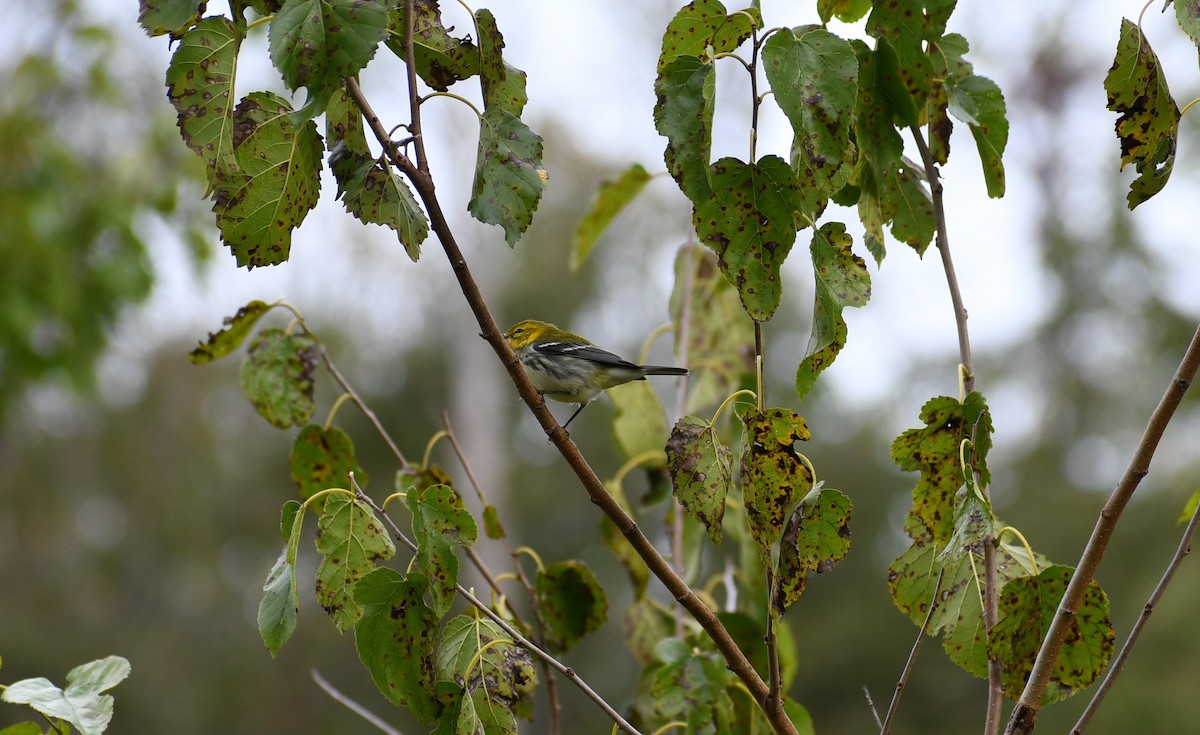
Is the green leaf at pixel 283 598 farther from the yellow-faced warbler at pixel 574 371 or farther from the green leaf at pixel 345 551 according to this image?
the yellow-faced warbler at pixel 574 371

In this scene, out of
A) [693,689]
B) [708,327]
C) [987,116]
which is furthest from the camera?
[708,327]

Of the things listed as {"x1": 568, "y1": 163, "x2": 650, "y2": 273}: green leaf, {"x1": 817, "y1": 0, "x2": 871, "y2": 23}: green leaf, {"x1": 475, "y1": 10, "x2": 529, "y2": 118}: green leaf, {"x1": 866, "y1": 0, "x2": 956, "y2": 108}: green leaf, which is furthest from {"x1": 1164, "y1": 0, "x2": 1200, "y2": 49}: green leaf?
{"x1": 568, "y1": 163, "x2": 650, "y2": 273}: green leaf

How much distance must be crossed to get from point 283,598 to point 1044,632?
881 millimetres

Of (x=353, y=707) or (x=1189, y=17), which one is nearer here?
(x=1189, y=17)

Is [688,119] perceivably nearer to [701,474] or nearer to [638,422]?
[701,474]

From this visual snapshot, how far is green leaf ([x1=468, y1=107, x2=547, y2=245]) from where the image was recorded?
1.18 m

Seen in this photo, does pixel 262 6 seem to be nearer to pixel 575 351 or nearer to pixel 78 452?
pixel 575 351

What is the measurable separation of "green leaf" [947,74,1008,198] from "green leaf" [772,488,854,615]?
49 centimetres

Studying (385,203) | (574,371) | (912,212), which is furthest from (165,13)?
(574,371)

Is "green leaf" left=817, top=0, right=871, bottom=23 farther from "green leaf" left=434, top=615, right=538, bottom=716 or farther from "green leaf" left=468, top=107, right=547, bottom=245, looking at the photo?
"green leaf" left=434, top=615, right=538, bottom=716

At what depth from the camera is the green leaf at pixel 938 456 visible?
1287 mm

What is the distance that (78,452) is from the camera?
18250 mm

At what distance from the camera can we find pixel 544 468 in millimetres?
19281

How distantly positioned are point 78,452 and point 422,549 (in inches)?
756
